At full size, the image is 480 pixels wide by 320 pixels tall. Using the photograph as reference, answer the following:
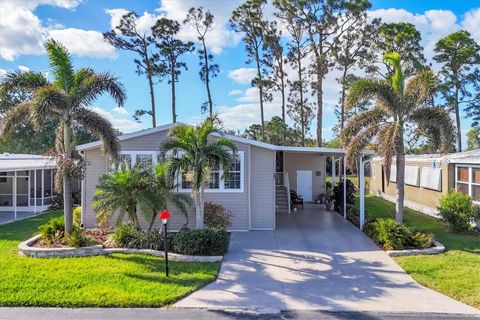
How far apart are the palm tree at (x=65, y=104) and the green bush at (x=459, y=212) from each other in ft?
36.5

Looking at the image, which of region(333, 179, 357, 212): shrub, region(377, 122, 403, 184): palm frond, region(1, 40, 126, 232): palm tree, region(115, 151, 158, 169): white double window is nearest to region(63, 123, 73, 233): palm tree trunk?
region(1, 40, 126, 232): palm tree

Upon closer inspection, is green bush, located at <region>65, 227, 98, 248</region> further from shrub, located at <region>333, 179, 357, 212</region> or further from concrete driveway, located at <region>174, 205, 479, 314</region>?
shrub, located at <region>333, 179, 357, 212</region>

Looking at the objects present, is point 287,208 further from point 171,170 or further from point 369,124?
point 171,170

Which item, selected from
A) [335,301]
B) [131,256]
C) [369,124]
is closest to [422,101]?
[369,124]

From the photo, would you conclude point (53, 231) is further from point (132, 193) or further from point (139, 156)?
point (139, 156)

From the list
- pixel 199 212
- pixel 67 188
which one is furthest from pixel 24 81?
pixel 199 212

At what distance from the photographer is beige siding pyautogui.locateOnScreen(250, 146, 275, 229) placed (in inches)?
561

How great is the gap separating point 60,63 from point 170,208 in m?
5.89

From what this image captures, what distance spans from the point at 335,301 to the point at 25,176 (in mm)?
17683

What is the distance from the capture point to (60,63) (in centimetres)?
1084

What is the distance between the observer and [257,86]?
32406 mm

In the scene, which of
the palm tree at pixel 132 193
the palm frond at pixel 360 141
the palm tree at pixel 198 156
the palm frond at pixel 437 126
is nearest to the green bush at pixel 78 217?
the palm tree at pixel 132 193

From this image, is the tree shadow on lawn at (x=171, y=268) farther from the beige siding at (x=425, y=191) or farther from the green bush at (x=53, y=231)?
the beige siding at (x=425, y=191)

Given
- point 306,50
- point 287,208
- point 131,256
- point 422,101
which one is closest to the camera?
point 131,256
